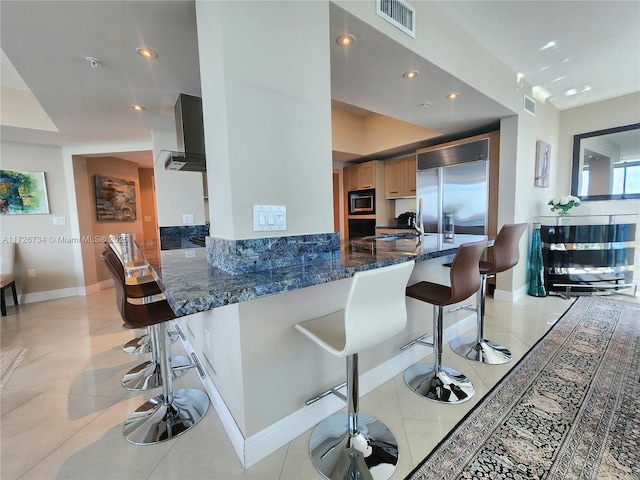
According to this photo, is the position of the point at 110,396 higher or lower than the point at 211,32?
lower

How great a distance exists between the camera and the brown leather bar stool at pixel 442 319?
5.29 ft

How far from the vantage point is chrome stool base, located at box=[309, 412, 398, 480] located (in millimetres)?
1236

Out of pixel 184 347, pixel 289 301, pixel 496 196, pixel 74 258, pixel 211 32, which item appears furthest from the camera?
pixel 74 258

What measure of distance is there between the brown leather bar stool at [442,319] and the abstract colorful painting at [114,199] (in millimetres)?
5377

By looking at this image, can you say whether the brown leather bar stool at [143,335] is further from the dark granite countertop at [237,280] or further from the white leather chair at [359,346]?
the white leather chair at [359,346]

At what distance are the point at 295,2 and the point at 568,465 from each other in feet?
8.43

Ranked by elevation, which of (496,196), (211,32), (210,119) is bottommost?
(496,196)

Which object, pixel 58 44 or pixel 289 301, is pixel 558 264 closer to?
pixel 289 301

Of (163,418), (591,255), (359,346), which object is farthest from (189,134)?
(591,255)

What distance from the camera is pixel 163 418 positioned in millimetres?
1579

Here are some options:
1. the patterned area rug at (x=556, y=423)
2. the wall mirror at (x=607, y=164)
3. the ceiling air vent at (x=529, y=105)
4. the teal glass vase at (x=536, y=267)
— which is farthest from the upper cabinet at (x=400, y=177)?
the patterned area rug at (x=556, y=423)

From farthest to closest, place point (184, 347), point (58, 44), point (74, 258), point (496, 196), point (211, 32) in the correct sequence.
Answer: point (74, 258)
point (496, 196)
point (184, 347)
point (58, 44)
point (211, 32)

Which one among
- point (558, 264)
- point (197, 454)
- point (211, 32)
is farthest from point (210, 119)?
point (558, 264)

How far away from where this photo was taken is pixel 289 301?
1361mm
